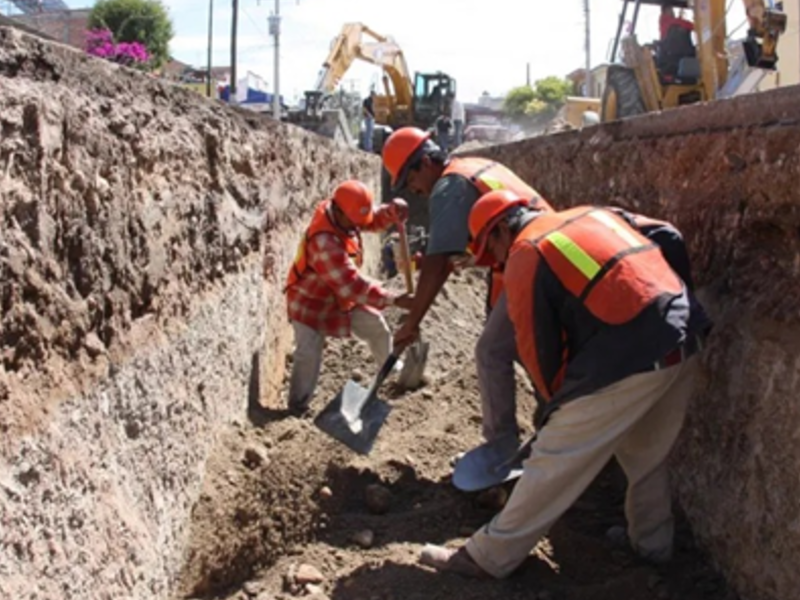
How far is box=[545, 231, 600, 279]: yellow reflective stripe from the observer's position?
9.80 ft

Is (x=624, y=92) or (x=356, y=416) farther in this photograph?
(x=624, y=92)

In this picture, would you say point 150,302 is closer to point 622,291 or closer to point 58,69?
point 58,69

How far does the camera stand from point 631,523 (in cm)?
357

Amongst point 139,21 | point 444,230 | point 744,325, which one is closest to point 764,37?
point 444,230

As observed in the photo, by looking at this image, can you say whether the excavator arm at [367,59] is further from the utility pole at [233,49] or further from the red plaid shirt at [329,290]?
the red plaid shirt at [329,290]

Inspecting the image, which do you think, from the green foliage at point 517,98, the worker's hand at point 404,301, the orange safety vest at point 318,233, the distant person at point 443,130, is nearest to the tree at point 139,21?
the distant person at point 443,130

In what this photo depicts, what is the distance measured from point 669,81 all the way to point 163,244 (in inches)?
361

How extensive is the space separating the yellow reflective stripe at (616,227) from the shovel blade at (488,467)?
1.28m

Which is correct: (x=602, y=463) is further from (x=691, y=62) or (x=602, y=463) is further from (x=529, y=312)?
(x=691, y=62)

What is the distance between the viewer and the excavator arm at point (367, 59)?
19453mm

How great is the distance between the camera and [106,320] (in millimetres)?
2779

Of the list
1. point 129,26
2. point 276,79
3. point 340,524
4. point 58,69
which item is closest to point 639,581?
point 340,524

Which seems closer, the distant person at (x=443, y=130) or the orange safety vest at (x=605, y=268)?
the orange safety vest at (x=605, y=268)

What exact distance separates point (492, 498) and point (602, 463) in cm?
108
